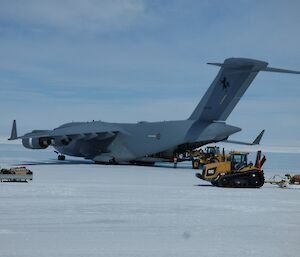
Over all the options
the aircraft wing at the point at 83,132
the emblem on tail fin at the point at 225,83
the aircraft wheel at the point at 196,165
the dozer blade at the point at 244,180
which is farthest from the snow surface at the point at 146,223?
the aircraft wing at the point at 83,132

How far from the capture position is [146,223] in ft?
40.6

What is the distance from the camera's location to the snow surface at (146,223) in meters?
9.49

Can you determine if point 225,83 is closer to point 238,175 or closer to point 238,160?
point 238,160

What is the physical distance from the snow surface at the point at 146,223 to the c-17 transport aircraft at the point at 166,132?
1735 centimetres

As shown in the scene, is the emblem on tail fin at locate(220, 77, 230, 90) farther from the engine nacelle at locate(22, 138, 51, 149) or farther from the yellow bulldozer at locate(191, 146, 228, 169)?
the engine nacelle at locate(22, 138, 51, 149)

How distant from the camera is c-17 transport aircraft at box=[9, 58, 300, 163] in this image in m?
36.5

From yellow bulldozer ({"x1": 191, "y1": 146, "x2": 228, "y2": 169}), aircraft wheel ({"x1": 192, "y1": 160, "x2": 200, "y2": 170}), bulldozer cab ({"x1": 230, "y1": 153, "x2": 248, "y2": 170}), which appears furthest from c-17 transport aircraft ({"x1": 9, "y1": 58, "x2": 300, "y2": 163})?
bulldozer cab ({"x1": 230, "y1": 153, "x2": 248, "y2": 170})

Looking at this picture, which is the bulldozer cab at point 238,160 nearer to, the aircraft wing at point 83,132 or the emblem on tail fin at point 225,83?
the emblem on tail fin at point 225,83

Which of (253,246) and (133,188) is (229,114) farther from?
(253,246)

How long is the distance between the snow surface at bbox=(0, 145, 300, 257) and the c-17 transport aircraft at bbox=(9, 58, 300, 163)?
17.4 metres

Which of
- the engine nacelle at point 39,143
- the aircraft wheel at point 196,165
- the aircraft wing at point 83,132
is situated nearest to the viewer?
the aircraft wheel at point 196,165

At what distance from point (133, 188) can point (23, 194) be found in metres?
5.12

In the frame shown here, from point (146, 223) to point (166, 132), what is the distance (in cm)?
2757

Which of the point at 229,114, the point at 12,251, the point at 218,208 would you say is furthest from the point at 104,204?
the point at 229,114
